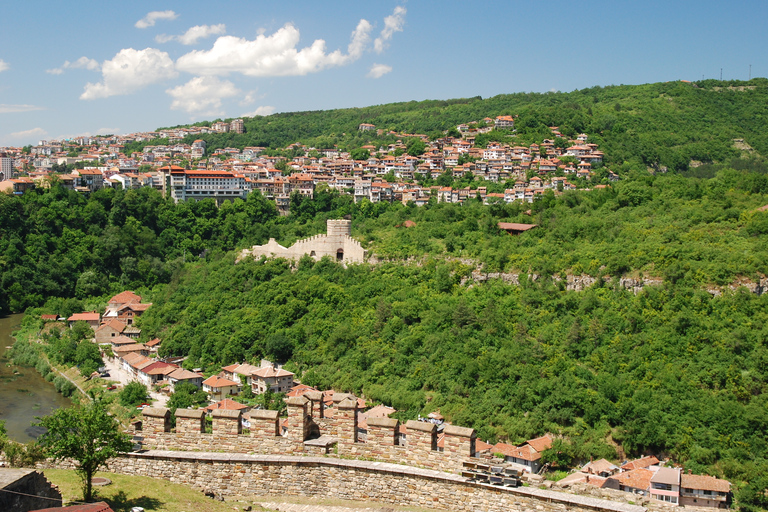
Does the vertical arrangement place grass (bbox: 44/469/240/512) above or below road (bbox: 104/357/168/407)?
above

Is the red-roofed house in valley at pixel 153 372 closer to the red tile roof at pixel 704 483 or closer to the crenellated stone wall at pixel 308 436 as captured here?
the red tile roof at pixel 704 483

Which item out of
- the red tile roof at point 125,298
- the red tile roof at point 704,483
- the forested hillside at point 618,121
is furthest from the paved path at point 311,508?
the forested hillside at point 618,121

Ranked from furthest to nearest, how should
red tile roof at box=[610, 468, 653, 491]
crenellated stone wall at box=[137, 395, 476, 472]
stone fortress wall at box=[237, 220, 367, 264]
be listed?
1. stone fortress wall at box=[237, 220, 367, 264]
2. red tile roof at box=[610, 468, 653, 491]
3. crenellated stone wall at box=[137, 395, 476, 472]

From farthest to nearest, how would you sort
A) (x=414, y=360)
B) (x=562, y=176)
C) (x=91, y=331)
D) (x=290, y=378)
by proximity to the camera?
1. (x=562, y=176)
2. (x=91, y=331)
3. (x=290, y=378)
4. (x=414, y=360)

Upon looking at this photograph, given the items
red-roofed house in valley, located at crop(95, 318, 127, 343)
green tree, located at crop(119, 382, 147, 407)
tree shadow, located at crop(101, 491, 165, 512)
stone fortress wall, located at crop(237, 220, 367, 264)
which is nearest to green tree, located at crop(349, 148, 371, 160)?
stone fortress wall, located at crop(237, 220, 367, 264)

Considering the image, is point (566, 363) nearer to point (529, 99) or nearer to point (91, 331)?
point (91, 331)

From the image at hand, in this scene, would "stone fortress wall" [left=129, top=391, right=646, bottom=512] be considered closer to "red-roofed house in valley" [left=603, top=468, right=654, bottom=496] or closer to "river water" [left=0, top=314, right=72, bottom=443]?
"red-roofed house in valley" [left=603, top=468, right=654, bottom=496]

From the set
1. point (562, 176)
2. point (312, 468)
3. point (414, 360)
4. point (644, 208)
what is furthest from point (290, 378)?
point (562, 176)
